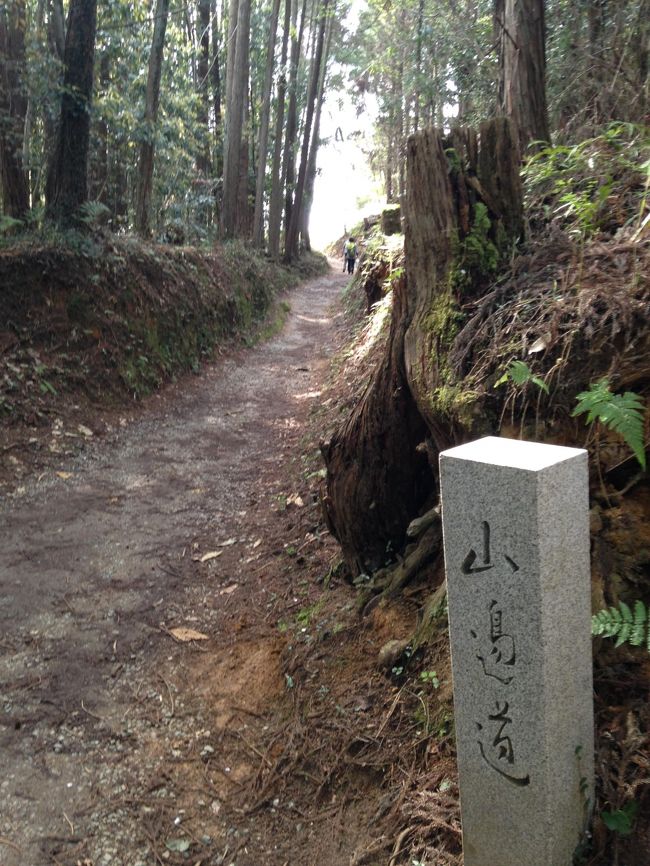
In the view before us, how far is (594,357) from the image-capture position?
3.49m

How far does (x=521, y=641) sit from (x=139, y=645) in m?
3.45

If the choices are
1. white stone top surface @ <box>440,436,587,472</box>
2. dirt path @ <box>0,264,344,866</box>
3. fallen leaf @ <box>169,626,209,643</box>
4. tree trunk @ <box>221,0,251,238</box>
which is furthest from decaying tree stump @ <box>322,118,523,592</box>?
tree trunk @ <box>221,0,251,238</box>

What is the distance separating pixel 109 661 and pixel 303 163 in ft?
90.4

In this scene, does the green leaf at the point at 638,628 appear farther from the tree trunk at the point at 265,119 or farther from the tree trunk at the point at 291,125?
the tree trunk at the point at 291,125

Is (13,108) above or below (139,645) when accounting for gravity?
above

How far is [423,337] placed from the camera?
15.4 feet

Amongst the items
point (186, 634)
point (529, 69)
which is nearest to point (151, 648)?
point (186, 634)

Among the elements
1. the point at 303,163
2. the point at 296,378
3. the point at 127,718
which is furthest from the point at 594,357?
the point at 303,163

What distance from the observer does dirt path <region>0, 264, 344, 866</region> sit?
3527 mm

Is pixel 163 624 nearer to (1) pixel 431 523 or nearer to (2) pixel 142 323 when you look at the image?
(1) pixel 431 523

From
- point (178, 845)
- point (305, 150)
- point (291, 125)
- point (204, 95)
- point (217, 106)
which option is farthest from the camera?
point (305, 150)

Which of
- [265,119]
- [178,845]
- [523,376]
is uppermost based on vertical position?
[265,119]

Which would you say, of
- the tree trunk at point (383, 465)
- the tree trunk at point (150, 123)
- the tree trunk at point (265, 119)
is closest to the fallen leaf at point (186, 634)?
the tree trunk at point (383, 465)

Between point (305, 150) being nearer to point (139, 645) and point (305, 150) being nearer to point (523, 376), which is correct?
point (139, 645)
